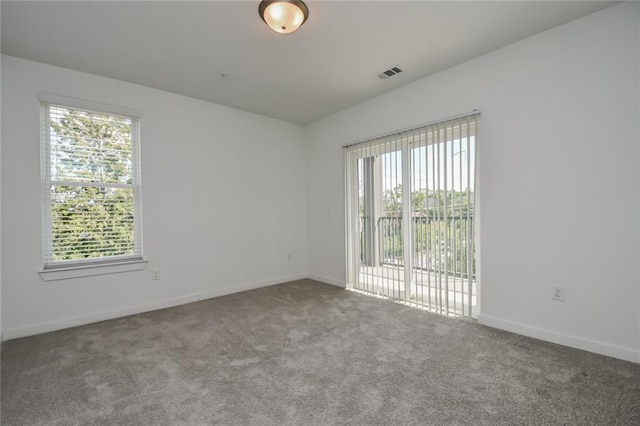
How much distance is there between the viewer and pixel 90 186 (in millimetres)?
3156

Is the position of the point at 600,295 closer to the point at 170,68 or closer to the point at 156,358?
the point at 156,358

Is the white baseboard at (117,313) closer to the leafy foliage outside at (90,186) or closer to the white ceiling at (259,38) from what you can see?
the leafy foliage outside at (90,186)

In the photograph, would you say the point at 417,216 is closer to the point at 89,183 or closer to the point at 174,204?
the point at 174,204

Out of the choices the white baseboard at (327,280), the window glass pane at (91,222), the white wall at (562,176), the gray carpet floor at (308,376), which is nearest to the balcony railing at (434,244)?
the white wall at (562,176)

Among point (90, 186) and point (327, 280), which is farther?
point (327, 280)

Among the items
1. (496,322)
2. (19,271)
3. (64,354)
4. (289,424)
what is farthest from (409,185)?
(19,271)

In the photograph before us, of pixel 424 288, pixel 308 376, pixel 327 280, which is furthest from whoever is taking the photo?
pixel 327 280

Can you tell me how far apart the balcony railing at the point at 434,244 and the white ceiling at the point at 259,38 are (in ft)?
5.60

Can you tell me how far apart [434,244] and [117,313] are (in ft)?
12.1

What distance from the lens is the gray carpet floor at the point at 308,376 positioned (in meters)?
1.65

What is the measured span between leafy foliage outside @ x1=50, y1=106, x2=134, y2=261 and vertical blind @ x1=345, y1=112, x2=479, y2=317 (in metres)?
2.90

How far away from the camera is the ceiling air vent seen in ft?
10.4

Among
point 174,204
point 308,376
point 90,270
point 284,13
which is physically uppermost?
point 284,13

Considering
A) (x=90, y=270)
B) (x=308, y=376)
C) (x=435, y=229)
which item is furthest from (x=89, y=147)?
(x=435, y=229)
